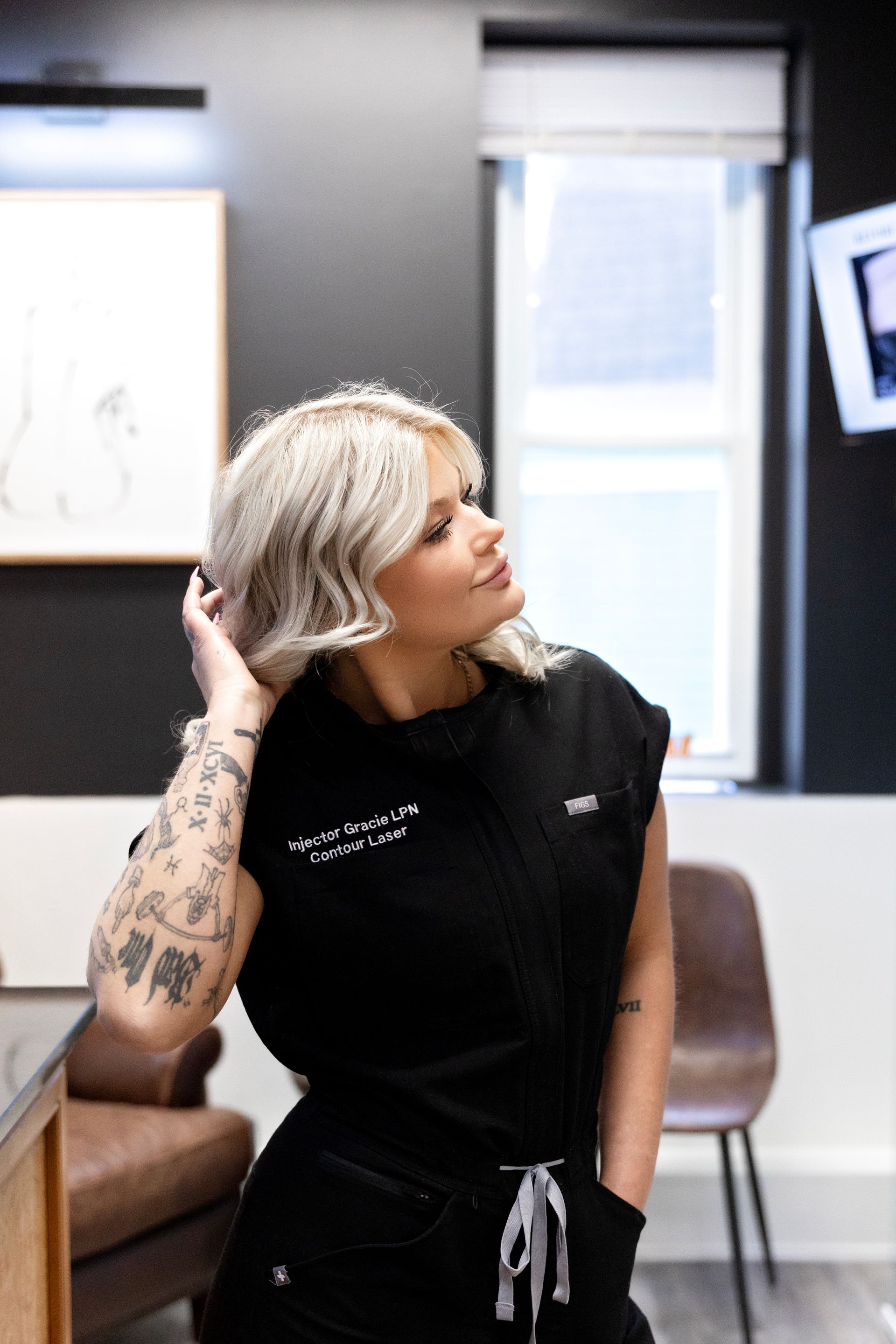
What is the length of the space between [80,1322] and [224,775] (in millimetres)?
1603

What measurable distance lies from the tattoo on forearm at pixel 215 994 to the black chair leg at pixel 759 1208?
5.91ft

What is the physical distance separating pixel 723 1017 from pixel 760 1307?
27.9 inches

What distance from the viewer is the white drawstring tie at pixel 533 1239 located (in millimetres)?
1040

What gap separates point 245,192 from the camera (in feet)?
9.45

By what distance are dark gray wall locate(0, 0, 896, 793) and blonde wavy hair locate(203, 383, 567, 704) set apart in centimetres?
184

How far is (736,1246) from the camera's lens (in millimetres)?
2479

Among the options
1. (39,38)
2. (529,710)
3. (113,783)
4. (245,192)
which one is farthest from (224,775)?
(39,38)

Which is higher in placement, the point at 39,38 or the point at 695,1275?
the point at 39,38

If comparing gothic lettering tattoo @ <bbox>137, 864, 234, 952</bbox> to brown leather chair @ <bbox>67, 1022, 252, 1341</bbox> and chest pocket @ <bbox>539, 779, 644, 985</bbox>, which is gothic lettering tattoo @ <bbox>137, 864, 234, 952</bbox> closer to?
chest pocket @ <bbox>539, 779, 644, 985</bbox>

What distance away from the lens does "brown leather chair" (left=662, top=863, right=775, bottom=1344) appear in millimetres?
2467

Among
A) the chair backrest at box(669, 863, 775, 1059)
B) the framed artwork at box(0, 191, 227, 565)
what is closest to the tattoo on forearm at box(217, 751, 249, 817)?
the chair backrest at box(669, 863, 775, 1059)

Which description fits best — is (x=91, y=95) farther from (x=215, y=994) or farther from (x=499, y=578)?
(x=215, y=994)

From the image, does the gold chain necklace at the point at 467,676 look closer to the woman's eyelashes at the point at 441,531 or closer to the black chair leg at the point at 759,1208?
the woman's eyelashes at the point at 441,531

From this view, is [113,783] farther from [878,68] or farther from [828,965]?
[878,68]
